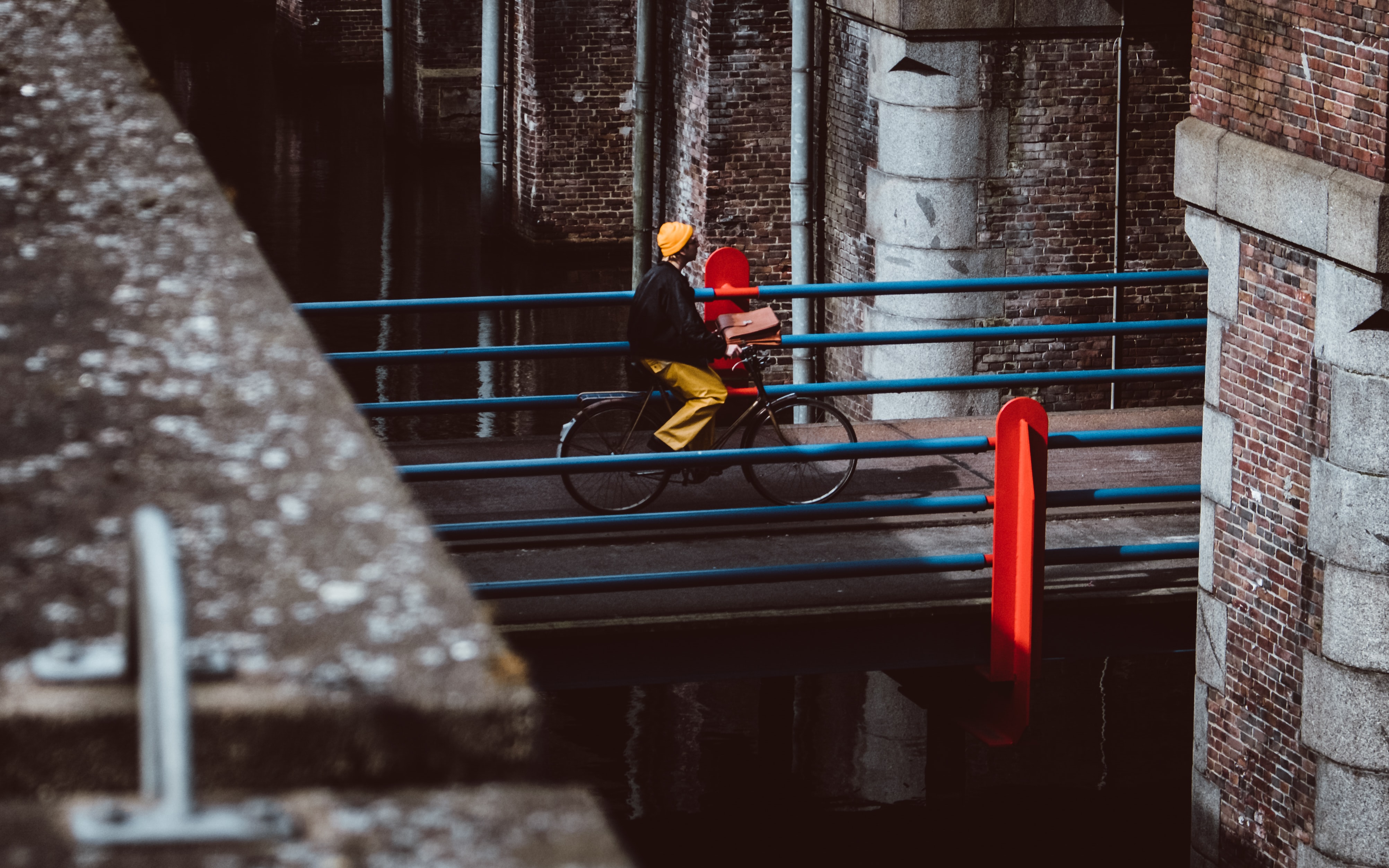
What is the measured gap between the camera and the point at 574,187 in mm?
22859

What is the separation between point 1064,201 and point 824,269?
100 inches

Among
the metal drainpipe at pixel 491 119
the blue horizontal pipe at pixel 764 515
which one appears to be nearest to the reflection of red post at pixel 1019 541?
the blue horizontal pipe at pixel 764 515

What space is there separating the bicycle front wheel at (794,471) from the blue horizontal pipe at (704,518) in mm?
1444

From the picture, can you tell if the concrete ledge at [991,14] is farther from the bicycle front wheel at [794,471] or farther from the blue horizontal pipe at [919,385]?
the blue horizontal pipe at [919,385]

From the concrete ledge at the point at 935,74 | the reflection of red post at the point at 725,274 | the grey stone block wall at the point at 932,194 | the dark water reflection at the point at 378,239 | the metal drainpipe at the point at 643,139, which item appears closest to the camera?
the reflection of red post at the point at 725,274

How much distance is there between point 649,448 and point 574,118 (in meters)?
13.6

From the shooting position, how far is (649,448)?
9.41m

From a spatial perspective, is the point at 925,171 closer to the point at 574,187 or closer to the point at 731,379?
the point at 731,379

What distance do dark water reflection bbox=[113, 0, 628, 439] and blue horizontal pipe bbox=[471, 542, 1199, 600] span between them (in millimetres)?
7914

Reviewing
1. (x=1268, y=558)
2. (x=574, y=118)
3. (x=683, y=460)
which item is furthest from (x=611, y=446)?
(x=574, y=118)

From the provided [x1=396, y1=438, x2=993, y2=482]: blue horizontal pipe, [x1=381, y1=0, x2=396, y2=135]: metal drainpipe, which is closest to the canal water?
[x1=396, y1=438, x2=993, y2=482]: blue horizontal pipe

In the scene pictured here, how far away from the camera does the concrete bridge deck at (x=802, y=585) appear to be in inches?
306

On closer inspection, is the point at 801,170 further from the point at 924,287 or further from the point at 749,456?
the point at 749,456

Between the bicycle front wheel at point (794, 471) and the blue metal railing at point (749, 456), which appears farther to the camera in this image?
the bicycle front wheel at point (794, 471)
